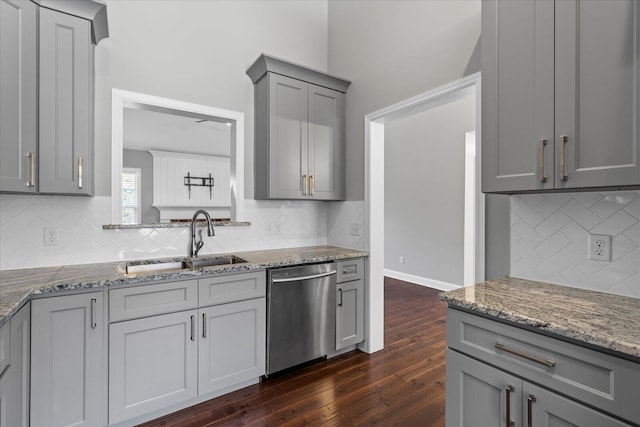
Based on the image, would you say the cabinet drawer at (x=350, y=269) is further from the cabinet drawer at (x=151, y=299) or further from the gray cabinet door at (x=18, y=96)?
the gray cabinet door at (x=18, y=96)

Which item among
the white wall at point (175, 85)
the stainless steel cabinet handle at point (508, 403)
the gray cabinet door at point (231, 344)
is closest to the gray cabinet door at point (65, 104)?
the white wall at point (175, 85)

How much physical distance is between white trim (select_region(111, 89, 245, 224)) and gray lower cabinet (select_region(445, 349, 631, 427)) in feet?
7.01

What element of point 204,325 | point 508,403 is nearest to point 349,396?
point 204,325

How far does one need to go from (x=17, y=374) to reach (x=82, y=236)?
3.40ft

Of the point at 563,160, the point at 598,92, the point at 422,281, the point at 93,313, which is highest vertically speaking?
the point at 598,92

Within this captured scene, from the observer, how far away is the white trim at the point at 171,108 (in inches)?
92.7

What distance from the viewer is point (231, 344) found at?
7.14 feet

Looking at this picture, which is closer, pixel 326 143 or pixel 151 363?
pixel 151 363

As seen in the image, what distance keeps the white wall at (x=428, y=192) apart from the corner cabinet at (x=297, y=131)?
197 cm

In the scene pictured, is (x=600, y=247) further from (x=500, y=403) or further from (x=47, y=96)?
(x=47, y=96)

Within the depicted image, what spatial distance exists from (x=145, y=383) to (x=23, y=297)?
83 cm

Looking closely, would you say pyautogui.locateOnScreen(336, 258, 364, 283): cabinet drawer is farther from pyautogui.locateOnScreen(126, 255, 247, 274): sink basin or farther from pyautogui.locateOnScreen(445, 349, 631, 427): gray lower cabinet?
pyautogui.locateOnScreen(445, 349, 631, 427): gray lower cabinet

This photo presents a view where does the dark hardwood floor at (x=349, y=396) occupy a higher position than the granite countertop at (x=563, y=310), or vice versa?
the granite countertop at (x=563, y=310)

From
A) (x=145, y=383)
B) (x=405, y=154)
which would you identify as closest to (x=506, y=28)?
(x=145, y=383)
